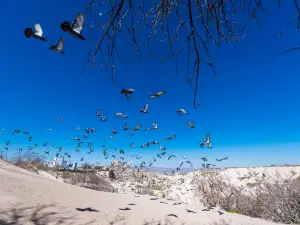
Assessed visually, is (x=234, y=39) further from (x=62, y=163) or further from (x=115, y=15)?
(x=62, y=163)

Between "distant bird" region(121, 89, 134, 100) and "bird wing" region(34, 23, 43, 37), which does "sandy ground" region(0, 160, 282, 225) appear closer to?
"distant bird" region(121, 89, 134, 100)

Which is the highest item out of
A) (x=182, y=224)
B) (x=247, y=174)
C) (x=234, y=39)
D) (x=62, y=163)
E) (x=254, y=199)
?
(x=62, y=163)

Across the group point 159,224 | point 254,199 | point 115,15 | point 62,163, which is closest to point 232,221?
point 159,224

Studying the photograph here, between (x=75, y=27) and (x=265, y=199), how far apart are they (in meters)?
10.3

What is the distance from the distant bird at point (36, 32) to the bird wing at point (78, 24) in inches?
7.5

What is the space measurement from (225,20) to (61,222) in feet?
14.8

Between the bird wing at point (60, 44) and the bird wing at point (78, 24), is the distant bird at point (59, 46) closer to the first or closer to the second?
the bird wing at point (60, 44)

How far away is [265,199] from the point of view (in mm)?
9352

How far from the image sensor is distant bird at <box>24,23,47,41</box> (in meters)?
1.10

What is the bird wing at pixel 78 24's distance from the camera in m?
1.06

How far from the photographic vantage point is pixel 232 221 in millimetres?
6965

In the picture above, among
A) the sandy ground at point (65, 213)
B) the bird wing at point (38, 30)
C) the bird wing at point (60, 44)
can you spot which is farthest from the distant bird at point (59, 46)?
the sandy ground at point (65, 213)

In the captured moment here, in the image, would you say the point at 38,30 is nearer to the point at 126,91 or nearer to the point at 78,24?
the point at 78,24

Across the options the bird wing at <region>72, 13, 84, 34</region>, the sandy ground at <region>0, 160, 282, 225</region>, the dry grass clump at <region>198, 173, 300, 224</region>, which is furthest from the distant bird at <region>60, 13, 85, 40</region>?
the dry grass clump at <region>198, 173, 300, 224</region>
